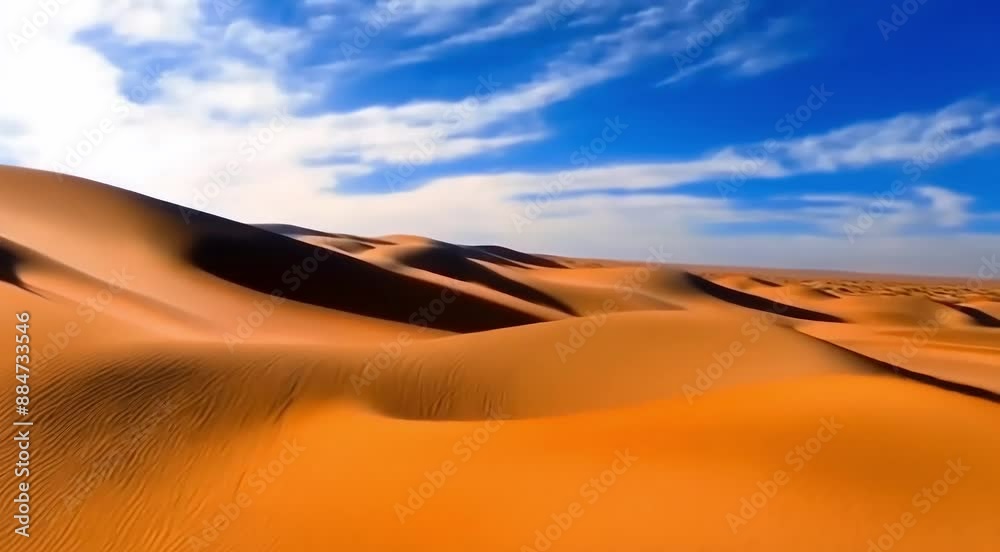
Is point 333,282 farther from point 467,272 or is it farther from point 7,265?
point 467,272

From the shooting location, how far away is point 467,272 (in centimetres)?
3450

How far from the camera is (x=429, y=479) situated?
6102 millimetres

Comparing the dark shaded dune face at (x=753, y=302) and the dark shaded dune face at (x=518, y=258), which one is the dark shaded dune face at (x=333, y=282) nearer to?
the dark shaded dune face at (x=753, y=302)

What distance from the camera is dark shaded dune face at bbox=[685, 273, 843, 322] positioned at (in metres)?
34.8

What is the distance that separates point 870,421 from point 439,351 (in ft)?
20.8

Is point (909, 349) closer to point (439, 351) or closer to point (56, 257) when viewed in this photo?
point (439, 351)

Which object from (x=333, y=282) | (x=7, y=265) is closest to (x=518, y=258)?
(x=333, y=282)

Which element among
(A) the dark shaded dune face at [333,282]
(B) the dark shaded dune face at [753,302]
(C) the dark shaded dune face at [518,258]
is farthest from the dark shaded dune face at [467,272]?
(C) the dark shaded dune face at [518,258]

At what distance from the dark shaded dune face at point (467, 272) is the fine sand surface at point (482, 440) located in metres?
16.6

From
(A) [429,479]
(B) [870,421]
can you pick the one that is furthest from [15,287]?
(B) [870,421]

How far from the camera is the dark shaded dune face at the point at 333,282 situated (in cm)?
1977

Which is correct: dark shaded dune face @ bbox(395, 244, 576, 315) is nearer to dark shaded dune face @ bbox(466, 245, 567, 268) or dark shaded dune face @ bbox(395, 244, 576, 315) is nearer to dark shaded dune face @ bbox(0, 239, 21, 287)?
dark shaded dune face @ bbox(0, 239, 21, 287)

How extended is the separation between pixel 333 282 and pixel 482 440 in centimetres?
1494

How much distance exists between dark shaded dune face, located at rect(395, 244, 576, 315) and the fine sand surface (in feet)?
54.4
